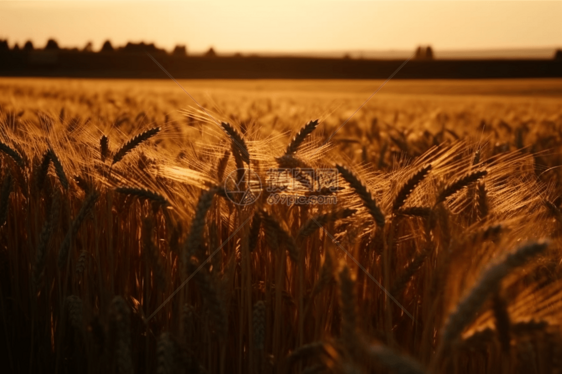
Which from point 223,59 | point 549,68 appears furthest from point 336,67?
point 549,68

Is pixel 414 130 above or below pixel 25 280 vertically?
above

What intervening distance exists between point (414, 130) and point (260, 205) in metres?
4.34

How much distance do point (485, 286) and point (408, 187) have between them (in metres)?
0.80

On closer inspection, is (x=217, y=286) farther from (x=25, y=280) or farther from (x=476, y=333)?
(x=25, y=280)

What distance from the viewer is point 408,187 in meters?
1.63

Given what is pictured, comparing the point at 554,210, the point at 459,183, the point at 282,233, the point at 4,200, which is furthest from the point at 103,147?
the point at 554,210

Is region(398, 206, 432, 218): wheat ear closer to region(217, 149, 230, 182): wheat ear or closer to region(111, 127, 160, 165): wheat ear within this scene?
region(217, 149, 230, 182): wheat ear

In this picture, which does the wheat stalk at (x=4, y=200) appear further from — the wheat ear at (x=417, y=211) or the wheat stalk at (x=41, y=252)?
the wheat ear at (x=417, y=211)

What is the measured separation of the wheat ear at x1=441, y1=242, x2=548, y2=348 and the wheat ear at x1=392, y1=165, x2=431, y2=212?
763 millimetres

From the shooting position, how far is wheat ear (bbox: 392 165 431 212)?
1.62 meters

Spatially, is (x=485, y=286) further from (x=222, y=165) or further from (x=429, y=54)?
(x=429, y=54)

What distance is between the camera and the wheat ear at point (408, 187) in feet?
5.33

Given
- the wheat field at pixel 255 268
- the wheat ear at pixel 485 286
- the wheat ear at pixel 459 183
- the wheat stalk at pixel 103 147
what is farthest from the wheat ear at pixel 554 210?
the wheat stalk at pixel 103 147

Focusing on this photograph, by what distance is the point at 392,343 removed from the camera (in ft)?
4.31
